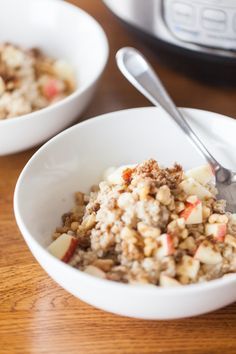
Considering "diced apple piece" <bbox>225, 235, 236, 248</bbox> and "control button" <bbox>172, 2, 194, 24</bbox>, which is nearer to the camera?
"diced apple piece" <bbox>225, 235, 236, 248</bbox>

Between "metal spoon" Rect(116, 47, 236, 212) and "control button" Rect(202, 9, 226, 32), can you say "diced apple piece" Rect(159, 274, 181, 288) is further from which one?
"control button" Rect(202, 9, 226, 32)

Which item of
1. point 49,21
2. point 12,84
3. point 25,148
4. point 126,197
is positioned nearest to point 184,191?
point 126,197

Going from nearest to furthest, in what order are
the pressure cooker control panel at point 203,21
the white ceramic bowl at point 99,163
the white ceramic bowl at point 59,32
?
the white ceramic bowl at point 99,163
the pressure cooker control panel at point 203,21
the white ceramic bowl at point 59,32

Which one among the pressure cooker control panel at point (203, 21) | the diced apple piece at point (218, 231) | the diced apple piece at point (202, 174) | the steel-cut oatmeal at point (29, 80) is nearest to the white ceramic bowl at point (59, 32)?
the steel-cut oatmeal at point (29, 80)

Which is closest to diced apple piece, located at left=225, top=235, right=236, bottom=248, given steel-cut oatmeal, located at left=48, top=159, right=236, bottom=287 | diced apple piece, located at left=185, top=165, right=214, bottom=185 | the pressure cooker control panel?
steel-cut oatmeal, located at left=48, top=159, right=236, bottom=287

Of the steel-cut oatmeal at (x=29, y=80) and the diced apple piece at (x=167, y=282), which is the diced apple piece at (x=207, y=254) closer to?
the diced apple piece at (x=167, y=282)

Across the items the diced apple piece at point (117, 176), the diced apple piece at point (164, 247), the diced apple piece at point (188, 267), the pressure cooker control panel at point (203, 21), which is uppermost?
the pressure cooker control panel at point (203, 21)
